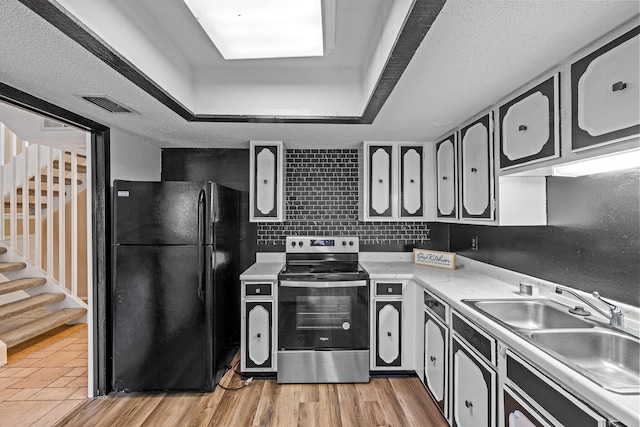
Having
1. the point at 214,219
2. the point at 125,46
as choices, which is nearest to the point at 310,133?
the point at 214,219

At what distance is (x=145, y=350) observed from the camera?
2.54 m

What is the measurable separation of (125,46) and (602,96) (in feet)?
6.61

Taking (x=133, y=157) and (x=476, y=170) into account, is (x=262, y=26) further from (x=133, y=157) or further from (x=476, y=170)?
(x=133, y=157)

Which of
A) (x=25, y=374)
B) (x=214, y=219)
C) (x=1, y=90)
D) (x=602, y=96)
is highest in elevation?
(x=1, y=90)

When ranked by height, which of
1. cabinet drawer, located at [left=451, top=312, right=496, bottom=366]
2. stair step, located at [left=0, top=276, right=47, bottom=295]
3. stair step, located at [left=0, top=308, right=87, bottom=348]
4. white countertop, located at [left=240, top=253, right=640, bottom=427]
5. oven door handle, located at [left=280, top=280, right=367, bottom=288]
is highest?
white countertop, located at [left=240, top=253, right=640, bottom=427]

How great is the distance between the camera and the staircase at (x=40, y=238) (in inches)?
156

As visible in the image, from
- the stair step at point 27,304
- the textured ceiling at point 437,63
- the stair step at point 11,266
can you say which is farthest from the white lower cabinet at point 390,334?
the stair step at point 11,266

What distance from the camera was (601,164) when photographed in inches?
60.8

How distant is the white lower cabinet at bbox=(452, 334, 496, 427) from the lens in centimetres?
162

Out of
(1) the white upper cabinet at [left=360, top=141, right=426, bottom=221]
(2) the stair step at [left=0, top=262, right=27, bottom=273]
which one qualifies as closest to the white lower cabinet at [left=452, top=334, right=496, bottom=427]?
(1) the white upper cabinet at [left=360, top=141, right=426, bottom=221]

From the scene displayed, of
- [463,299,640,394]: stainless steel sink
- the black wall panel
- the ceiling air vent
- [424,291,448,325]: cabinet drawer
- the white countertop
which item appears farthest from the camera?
[424,291,448,325]: cabinet drawer

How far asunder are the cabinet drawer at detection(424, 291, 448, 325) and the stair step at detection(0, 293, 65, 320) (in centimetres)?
406

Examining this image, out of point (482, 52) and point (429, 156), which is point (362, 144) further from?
A: point (482, 52)

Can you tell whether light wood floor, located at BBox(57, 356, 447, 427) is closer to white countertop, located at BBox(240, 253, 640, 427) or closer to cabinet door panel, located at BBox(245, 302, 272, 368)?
cabinet door panel, located at BBox(245, 302, 272, 368)
